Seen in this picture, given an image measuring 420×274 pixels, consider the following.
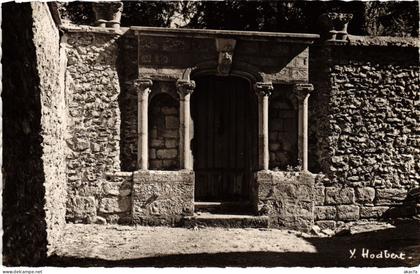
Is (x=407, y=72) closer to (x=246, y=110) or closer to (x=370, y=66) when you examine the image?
(x=370, y=66)

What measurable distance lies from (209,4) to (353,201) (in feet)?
16.6

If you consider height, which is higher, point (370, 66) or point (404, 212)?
point (370, 66)

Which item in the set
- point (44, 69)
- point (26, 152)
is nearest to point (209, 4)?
point (44, 69)

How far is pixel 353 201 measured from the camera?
7.72m

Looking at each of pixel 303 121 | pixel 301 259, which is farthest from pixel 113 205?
pixel 303 121

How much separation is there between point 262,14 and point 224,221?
4544 mm

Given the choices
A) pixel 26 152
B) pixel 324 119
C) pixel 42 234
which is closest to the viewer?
pixel 26 152

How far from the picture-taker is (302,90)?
7500 millimetres

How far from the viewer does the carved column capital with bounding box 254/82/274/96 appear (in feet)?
24.3

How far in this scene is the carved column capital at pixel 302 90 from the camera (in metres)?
7.49

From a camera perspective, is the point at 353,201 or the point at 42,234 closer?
the point at 42,234

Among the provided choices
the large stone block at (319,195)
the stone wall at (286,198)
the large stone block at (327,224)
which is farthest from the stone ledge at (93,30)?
the large stone block at (327,224)

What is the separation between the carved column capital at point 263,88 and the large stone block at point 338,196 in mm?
1908

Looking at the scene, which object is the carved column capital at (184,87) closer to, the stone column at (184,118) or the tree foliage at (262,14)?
the stone column at (184,118)
